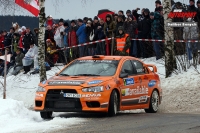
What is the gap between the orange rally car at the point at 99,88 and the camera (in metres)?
13.9

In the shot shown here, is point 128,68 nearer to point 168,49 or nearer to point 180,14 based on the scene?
point 168,49

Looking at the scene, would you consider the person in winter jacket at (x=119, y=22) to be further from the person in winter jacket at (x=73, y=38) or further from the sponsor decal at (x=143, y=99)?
the sponsor decal at (x=143, y=99)

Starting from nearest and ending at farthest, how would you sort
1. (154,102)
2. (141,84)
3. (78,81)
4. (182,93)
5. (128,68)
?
(78,81) < (128,68) < (141,84) < (154,102) < (182,93)

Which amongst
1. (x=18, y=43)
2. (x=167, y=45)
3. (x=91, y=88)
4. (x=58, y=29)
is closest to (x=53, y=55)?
(x=58, y=29)

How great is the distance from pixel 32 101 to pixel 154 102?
25.0ft

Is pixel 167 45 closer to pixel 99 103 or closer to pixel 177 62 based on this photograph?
pixel 177 62

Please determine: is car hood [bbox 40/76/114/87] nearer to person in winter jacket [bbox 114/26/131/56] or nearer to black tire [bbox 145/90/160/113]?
black tire [bbox 145/90/160/113]

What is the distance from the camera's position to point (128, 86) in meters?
15.2

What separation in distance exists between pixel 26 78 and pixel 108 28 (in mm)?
4962

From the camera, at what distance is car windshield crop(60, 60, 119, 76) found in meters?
15.1

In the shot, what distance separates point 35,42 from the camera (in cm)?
2719

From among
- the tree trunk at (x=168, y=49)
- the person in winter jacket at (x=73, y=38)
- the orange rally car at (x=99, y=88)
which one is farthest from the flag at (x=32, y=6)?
the orange rally car at (x=99, y=88)

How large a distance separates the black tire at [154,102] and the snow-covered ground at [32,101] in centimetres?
123

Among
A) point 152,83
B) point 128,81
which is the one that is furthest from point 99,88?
point 152,83
